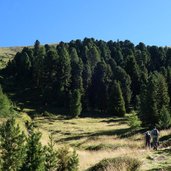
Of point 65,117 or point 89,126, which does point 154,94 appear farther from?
point 65,117

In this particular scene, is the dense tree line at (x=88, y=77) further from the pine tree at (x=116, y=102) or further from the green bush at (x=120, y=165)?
the green bush at (x=120, y=165)

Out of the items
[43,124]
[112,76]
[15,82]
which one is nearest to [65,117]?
[43,124]

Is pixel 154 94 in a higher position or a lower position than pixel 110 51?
lower

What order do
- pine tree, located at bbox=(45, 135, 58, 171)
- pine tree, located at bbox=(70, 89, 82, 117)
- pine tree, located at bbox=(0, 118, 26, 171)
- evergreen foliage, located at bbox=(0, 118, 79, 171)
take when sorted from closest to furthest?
evergreen foliage, located at bbox=(0, 118, 79, 171), pine tree, located at bbox=(45, 135, 58, 171), pine tree, located at bbox=(0, 118, 26, 171), pine tree, located at bbox=(70, 89, 82, 117)

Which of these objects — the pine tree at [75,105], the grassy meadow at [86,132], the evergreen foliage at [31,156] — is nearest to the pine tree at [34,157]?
the evergreen foliage at [31,156]

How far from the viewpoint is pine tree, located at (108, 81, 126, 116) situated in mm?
113062

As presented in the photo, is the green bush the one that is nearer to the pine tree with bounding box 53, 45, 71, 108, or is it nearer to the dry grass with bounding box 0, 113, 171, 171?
the dry grass with bounding box 0, 113, 171, 171

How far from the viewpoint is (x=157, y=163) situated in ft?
67.6

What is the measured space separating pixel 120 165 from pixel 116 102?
94422 mm

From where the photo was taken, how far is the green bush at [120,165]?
20.2 metres

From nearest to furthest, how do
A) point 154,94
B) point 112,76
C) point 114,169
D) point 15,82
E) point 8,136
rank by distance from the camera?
point 114,169
point 8,136
point 154,94
point 112,76
point 15,82

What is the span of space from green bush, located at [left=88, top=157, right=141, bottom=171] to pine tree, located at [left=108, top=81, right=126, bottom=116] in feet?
298

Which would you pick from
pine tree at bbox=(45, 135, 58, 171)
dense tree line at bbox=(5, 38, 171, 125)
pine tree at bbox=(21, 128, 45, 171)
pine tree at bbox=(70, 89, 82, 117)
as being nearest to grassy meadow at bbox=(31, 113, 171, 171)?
pine tree at bbox=(70, 89, 82, 117)

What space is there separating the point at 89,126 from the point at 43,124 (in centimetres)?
1143
